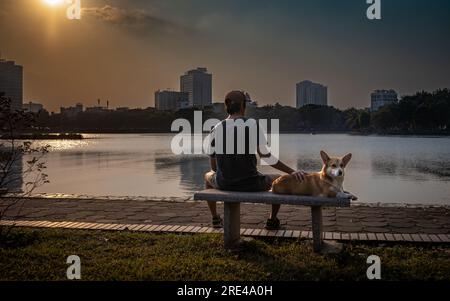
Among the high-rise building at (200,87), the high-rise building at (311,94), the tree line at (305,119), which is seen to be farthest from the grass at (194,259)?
the high-rise building at (311,94)

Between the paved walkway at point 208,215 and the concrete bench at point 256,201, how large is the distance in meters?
1.21

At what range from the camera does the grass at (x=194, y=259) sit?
14.6 feet

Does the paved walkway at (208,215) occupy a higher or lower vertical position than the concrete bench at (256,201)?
lower

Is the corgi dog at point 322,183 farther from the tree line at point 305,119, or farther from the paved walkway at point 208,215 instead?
the tree line at point 305,119

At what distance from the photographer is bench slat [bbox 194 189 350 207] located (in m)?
4.81

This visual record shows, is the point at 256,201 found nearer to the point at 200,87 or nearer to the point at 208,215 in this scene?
the point at 208,215

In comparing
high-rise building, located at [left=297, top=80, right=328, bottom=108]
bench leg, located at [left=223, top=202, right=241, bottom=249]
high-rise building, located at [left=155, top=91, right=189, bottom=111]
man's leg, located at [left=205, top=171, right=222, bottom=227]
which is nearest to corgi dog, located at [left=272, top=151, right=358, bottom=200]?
bench leg, located at [left=223, top=202, right=241, bottom=249]

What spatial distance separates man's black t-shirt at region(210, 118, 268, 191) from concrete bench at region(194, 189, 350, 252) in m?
0.21

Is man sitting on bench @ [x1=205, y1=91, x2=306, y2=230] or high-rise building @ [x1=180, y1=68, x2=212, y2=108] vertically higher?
high-rise building @ [x1=180, y1=68, x2=212, y2=108]

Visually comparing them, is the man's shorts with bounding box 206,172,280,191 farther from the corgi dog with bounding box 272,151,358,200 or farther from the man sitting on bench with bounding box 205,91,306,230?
the corgi dog with bounding box 272,151,358,200

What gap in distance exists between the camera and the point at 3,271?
15.3ft

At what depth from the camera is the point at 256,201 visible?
511 centimetres

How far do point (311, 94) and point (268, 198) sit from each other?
169 m
